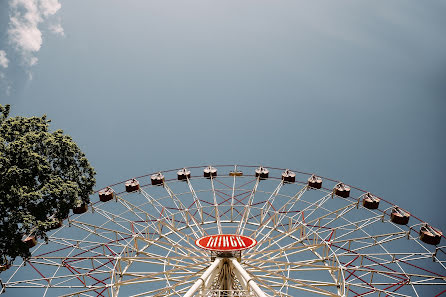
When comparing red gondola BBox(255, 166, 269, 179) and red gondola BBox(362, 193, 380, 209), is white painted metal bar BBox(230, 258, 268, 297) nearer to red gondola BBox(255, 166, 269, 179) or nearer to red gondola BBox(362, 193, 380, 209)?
red gondola BBox(362, 193, 380, 209)

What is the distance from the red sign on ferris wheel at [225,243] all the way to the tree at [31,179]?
9391 millimetres

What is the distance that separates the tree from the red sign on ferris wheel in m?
9.39

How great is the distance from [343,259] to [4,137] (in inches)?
1130

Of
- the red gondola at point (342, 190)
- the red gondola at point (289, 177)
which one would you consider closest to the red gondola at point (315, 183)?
the red gondola at point (342, 190)

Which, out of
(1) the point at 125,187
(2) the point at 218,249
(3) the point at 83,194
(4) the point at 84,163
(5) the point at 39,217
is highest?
(1) the point at 125,187

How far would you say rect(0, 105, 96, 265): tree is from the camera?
17844 mm

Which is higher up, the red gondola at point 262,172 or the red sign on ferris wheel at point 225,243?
the red gondola at point 262,172

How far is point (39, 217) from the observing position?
62.8 feet

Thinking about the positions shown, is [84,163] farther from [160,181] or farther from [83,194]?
[160,181]

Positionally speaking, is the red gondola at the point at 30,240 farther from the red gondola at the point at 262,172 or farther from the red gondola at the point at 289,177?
the red gondola at the point at 289,177

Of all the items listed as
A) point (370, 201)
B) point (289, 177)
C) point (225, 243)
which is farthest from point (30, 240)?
point (370, 201)

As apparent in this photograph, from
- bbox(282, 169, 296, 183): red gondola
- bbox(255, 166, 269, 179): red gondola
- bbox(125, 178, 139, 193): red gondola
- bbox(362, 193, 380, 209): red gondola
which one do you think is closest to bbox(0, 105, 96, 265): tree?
bbox(125, 178, 139, 193): red gondola

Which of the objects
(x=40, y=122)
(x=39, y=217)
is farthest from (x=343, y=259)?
(x=40, y=122)

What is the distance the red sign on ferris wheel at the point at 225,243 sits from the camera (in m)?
19.6
